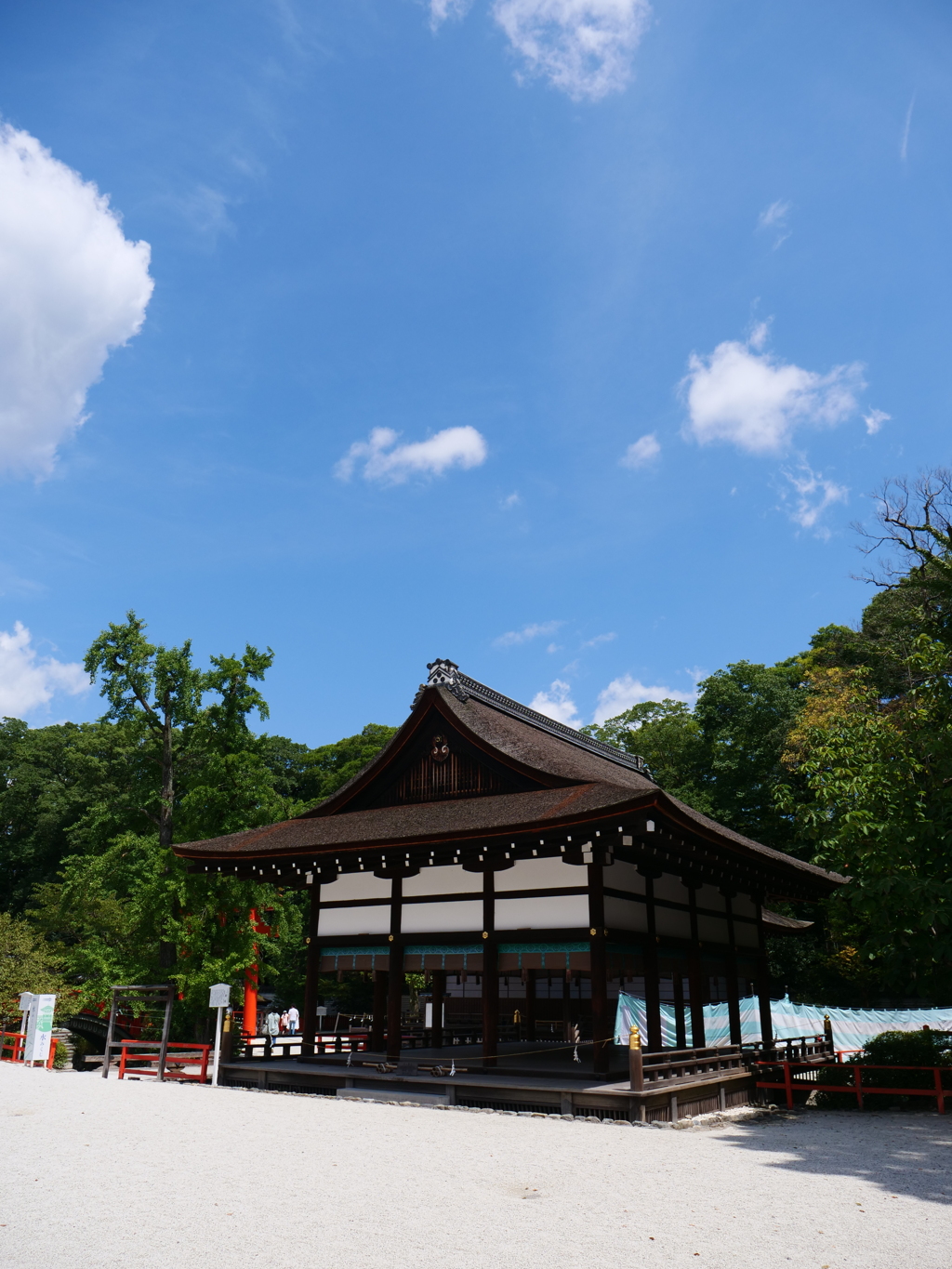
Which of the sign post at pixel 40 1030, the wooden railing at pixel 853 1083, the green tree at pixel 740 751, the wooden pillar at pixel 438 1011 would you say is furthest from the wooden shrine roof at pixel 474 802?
the green tree at pixel 740 751

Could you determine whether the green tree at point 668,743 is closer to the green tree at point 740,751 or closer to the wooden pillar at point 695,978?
the green tree at point 740,751

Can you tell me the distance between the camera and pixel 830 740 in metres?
18.8

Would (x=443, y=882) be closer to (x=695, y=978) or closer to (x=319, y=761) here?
(x=695, y=978)

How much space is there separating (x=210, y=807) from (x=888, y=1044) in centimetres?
1811

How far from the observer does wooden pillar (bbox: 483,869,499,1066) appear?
1564 cm

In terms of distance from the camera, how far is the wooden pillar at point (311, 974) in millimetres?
18172

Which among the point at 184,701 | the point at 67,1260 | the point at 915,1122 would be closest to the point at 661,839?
the point at 915,1122

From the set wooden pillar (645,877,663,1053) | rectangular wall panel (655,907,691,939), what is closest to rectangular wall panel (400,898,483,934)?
wooden pillar (645,877,663,1053)

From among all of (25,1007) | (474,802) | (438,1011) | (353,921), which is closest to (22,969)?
(25,1007)

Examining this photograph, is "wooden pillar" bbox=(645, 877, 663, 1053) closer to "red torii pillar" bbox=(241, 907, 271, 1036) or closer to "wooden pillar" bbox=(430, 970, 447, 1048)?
"wooden pillar" bbox=(430, 970, 447, 1048)

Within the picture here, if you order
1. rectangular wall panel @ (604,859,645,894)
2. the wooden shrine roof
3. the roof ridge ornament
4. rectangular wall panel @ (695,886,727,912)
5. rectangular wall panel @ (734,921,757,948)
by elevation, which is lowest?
rectangular wall panel @ (734,921,757,948)

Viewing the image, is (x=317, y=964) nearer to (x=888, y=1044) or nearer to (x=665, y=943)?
(x=665, y=943)

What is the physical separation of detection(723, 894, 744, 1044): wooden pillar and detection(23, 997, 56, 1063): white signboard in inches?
675

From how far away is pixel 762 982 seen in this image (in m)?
21.7
